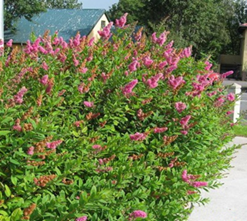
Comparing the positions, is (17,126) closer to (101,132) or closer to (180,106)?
(101,132)

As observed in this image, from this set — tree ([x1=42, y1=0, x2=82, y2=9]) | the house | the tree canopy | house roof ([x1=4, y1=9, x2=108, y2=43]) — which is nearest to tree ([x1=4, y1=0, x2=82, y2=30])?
house roof ([x1=4, y1=9, x2=108, y2=43])

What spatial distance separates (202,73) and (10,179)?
2297 mm

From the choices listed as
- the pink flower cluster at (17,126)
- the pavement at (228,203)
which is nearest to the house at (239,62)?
the pavement at (228,203)

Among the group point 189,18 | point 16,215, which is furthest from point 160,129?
point 189,18

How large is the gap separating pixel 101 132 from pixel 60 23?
122ft

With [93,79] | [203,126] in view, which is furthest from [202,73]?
[93,79]

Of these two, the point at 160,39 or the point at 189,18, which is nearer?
the point at 160,39

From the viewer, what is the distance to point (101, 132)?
2594 millimetres

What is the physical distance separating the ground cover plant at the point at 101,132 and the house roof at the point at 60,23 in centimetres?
3417

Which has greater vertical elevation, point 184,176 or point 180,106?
point 180,106

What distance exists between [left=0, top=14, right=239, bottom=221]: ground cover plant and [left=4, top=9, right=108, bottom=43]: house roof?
112 ft

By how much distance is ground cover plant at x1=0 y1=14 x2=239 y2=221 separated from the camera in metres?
1.91

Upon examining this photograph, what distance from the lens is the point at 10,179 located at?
1956 millimetres

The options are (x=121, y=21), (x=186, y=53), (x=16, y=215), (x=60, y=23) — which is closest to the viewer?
(x=16, y=215)
